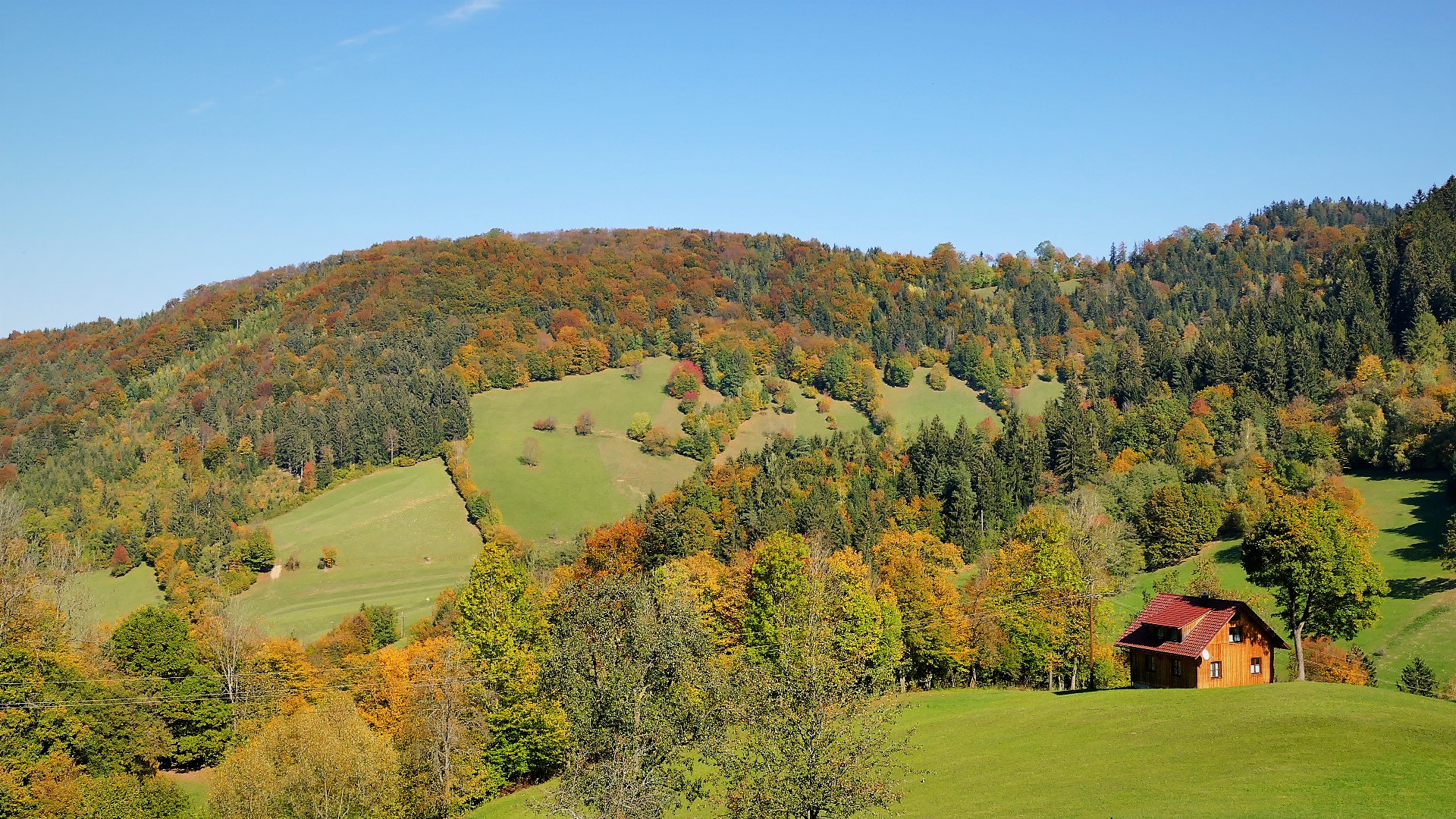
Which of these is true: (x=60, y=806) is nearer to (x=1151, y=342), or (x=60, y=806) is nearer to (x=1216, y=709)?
(x=1216, y=709)

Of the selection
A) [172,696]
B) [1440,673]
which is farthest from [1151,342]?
[172,696]

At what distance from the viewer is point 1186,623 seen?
2092 inches

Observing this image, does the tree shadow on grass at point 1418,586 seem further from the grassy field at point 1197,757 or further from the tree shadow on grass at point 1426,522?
the grassy field at point 1197,757

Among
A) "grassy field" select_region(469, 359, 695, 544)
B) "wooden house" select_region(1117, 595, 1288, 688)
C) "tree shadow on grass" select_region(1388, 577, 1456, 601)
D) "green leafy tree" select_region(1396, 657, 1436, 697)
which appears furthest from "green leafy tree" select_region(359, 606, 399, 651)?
"tree shadow on grass" select_region(1388, 577, 1456, 601)

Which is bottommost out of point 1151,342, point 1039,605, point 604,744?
point 1039,605

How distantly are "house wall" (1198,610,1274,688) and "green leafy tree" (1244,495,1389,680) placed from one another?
1.79 m

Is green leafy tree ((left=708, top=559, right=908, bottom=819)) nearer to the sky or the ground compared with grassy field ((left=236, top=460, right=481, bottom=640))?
nearer to the sky

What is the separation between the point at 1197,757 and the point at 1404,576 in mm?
65793

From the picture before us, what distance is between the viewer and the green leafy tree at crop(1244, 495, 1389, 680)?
54312 millimetres

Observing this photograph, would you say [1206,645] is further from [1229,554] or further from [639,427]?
[639,427]

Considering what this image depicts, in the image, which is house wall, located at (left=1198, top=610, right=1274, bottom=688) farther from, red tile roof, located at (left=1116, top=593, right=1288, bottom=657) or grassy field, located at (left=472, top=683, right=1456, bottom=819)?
grassy field, located at (left=472, top=683, right=1456, bottom=819)

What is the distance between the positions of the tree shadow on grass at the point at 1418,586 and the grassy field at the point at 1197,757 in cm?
4572

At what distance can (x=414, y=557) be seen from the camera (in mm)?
146750

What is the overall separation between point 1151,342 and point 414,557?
5181 inches
